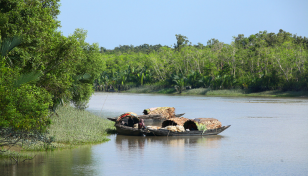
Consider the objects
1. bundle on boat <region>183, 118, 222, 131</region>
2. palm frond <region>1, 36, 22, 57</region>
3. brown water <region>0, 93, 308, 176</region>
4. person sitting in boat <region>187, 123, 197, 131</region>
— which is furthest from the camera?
person sitting in boat <region>187, 123, 197, 131</region>

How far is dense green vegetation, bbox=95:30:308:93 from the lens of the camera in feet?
225

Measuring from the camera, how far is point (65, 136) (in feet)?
63.6

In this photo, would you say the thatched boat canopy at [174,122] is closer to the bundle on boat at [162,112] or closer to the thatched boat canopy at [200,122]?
the thatched boat canopy at [200,122]

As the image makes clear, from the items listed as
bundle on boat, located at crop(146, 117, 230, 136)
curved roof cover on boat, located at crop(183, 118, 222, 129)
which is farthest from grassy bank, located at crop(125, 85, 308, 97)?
bundle on boat, located at crop(146, 117, 230, 136)

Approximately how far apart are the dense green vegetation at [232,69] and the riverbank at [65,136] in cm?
5070

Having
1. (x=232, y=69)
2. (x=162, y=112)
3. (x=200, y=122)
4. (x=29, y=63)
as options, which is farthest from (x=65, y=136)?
(x=232, y=69)

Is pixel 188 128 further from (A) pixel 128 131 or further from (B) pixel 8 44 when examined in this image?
(B) pixel 8 44

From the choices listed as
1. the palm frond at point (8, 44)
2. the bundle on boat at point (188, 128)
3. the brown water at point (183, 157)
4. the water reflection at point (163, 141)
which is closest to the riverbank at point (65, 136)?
the brown water at point (183, 157)

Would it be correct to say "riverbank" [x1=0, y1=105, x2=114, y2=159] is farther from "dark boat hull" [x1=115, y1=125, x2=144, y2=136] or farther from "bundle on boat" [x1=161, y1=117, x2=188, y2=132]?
"bundle on boat" [x1=161, y1=117, x2=188, y2=132]

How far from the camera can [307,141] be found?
23.3m

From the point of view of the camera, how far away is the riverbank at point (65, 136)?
54.2 feet

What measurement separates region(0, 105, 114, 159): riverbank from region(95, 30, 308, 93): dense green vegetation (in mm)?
50701

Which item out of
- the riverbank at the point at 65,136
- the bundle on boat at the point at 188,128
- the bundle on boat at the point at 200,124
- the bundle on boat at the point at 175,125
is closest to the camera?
the riverbank at the point at 65,136

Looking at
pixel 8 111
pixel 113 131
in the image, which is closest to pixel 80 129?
pixel 113 131
